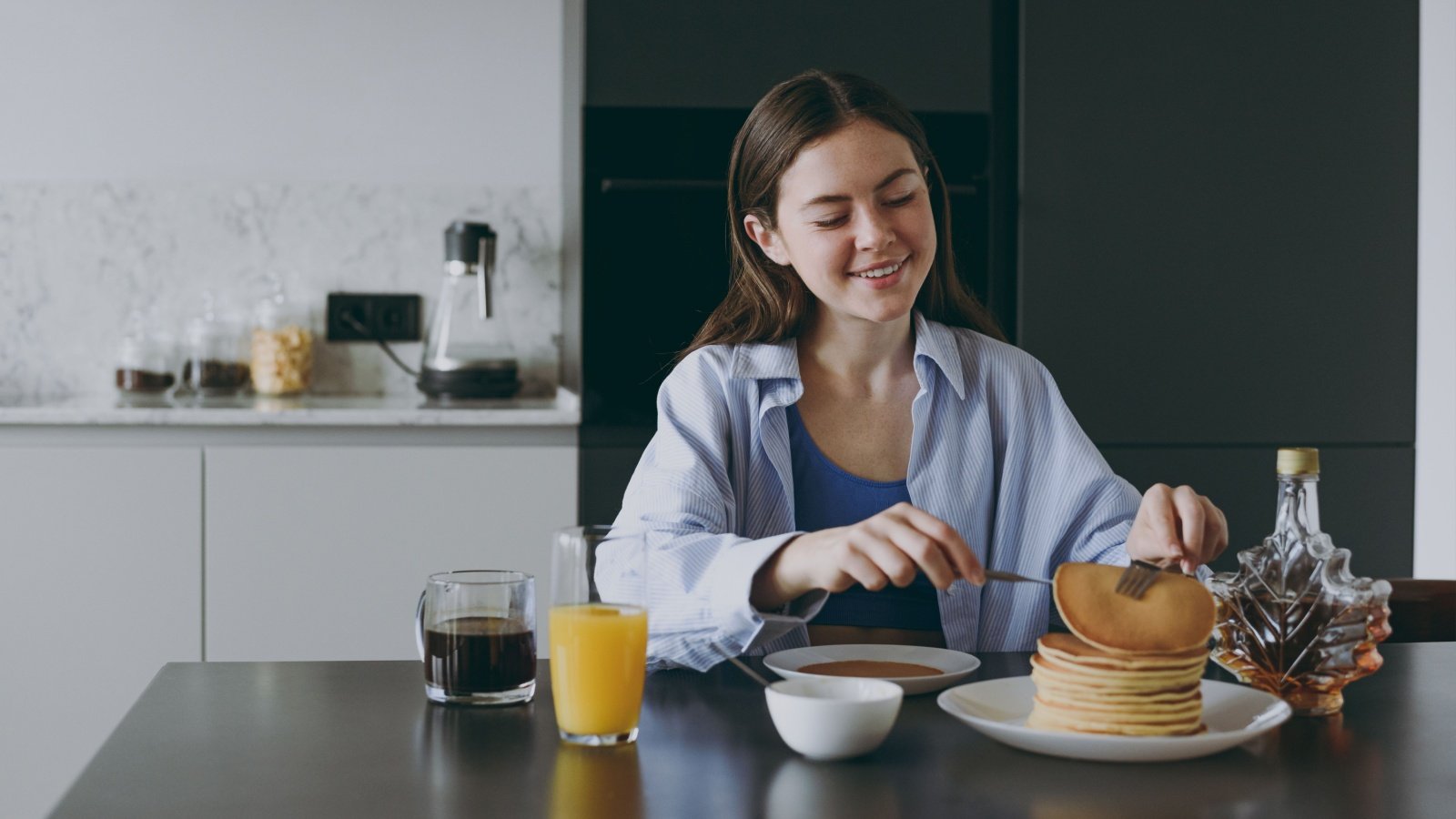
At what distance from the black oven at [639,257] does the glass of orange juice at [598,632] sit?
4.72 ft

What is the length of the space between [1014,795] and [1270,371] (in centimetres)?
186

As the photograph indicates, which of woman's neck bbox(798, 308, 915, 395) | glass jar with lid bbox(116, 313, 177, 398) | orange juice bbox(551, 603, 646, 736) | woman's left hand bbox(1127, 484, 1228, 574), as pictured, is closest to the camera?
orange juice bbox(551, 603, 646, 736)

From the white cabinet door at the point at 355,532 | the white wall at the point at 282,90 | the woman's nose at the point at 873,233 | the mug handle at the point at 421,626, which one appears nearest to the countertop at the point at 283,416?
the white cabinet door at the point at 355,532

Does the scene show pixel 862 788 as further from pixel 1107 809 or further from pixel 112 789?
pixel 112 789

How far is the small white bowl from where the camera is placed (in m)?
0.81

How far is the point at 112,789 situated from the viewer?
765 mm

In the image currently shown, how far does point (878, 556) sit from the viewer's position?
95 cm

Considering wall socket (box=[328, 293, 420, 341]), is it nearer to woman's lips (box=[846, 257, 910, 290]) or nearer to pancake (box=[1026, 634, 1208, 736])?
woman's lips (box=[846, 257, 910, 290])

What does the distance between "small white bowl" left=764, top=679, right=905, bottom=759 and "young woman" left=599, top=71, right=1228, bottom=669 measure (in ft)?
1.53

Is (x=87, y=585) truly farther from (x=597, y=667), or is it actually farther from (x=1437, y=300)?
(x=1437, y=300)

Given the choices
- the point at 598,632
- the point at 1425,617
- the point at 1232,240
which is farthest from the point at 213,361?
the point at 1425,617

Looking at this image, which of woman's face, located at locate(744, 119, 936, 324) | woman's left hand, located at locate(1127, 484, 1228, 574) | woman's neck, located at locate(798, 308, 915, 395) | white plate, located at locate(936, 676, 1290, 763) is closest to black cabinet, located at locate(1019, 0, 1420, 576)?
woman's neck, located at locate(798, 308, 915, 395)

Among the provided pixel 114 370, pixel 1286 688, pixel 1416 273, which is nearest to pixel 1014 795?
pixel 1286 688

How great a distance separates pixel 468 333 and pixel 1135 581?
2090mm
